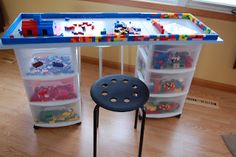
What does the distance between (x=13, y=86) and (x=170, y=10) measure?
1549 mm

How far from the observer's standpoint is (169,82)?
4.90 feet

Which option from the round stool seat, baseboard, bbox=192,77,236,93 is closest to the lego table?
the round stool seat

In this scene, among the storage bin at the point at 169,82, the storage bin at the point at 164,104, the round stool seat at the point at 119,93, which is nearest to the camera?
the round stool seat at the point at 119,93

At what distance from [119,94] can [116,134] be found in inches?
20.6

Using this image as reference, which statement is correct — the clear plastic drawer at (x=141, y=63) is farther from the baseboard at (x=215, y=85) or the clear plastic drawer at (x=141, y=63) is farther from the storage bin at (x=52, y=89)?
the baseboard at (x=215, y=85)

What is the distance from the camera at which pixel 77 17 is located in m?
1.46

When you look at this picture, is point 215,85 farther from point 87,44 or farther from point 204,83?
point 87,44

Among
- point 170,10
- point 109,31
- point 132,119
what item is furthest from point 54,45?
point 170,10

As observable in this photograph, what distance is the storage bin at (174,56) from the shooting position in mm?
1353

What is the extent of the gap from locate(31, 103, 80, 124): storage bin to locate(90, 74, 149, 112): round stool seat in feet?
1.29

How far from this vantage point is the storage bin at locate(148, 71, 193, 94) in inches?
57.7

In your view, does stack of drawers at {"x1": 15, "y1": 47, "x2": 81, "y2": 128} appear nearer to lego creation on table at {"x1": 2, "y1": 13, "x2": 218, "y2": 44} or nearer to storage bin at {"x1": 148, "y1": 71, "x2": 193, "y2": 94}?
lego creation on table at {"x1": 2, "y1": 13, "x2": 218, "y2": 44}

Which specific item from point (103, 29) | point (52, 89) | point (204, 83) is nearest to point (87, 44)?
point (103, 29)

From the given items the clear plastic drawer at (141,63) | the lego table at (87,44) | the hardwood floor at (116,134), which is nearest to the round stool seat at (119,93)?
the lego table at (87,44)
